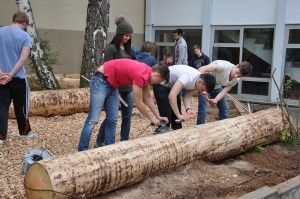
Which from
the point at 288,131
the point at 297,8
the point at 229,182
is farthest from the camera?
the point at 297,8

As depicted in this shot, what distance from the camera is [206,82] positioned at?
4.62 metres

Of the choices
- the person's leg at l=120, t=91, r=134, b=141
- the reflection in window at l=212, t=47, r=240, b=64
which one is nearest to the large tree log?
the person's leg at l=120, t=91, r=134, b=141

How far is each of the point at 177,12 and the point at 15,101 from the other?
29.8 feet

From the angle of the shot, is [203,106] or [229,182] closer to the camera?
[229,182]

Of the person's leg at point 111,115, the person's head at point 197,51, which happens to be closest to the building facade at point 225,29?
the person's head at point 197,51

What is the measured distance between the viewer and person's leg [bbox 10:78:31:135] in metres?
5.24

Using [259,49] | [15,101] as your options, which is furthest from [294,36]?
[15,101]

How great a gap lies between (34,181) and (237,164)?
110 inches

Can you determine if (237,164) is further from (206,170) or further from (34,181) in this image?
(34,181)

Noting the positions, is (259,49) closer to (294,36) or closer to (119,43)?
(294,36)

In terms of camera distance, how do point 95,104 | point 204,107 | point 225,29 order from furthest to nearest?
point 225,29 → point 204,107 → point 95,104

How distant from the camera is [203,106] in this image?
635cm

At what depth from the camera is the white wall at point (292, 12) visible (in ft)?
35.3

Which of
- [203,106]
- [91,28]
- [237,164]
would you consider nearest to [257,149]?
[237,164]
